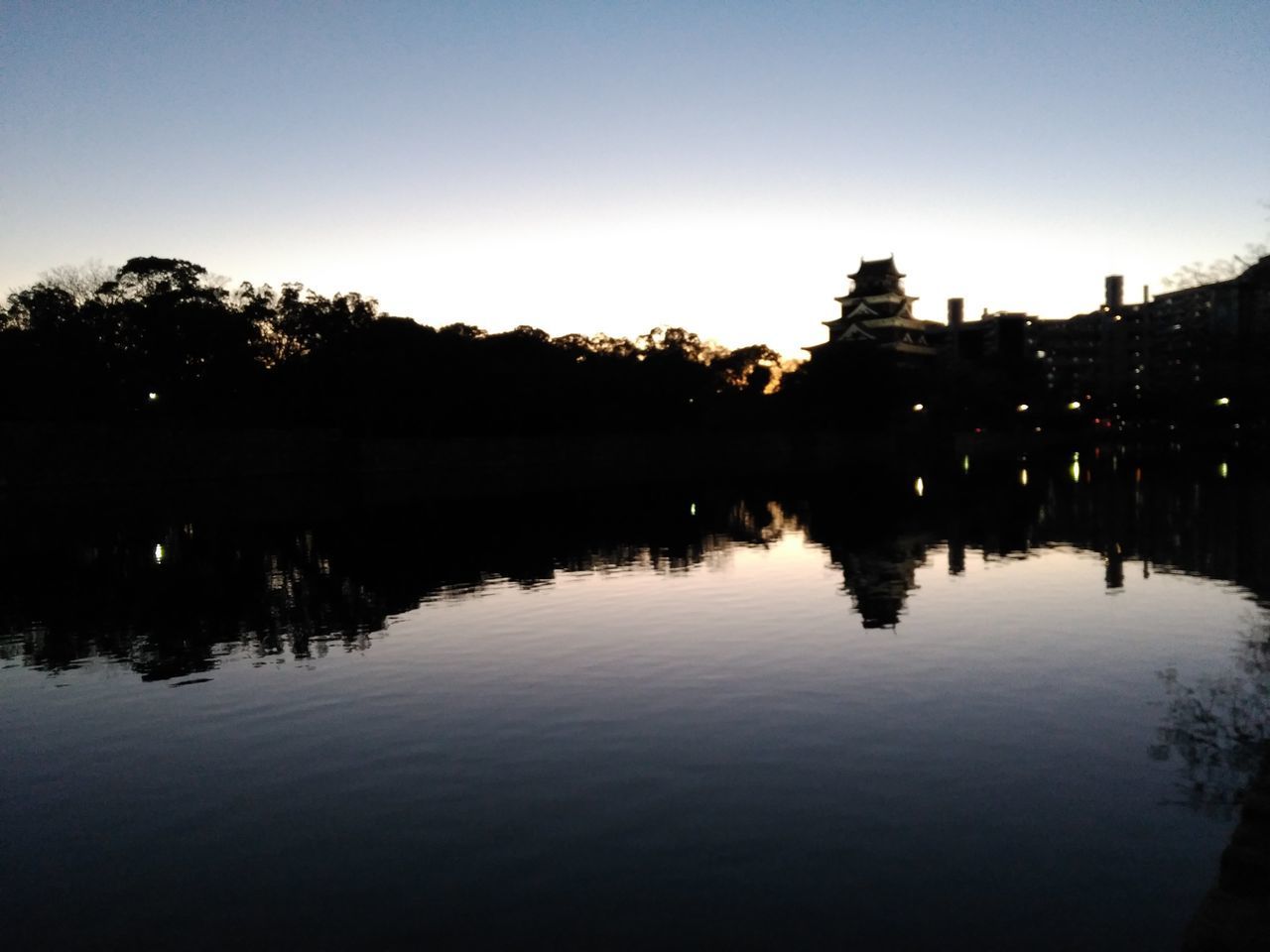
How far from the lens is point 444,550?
90.2 ft

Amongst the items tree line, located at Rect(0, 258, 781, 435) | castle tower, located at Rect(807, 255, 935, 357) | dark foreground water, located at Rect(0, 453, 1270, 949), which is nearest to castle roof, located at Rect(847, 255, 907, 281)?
castle tower, located at Rect(807, 255, 935, 357)

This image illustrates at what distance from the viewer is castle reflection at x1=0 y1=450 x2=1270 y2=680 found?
17231 millimetres

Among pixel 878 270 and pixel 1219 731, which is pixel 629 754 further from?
pixel 878 270

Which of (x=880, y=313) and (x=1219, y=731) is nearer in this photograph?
(x=1219, y=731)

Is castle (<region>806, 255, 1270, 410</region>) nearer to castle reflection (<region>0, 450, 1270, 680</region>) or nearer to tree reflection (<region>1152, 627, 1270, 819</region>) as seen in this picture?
castle reflection (<region>0, 450, 1270, 680</region>)

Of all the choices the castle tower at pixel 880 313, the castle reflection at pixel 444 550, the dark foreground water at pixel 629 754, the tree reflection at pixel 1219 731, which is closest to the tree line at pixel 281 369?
the castle reflection at pixel 444 550

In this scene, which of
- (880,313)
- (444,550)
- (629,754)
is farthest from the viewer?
(880,313)

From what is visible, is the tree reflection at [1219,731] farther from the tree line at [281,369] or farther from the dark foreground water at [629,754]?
the tree line at [281,369]

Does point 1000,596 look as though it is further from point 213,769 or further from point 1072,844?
point 213,769

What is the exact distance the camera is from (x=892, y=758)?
9867 millimetres

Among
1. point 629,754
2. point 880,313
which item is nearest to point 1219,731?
point 629,754

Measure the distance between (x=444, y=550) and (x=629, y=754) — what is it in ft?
59.0

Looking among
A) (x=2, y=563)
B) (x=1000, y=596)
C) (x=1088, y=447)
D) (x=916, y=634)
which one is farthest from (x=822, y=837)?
(x=1088, y=447)

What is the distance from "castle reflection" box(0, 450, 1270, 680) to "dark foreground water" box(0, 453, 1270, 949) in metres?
0.23
